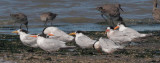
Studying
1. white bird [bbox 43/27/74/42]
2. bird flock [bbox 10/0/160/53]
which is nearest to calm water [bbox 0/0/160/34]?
white bird [bbox 43/27/74/42]

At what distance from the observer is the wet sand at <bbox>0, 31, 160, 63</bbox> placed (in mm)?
7918

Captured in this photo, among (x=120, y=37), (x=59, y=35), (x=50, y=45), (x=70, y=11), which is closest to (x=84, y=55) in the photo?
(x=50, y=45)

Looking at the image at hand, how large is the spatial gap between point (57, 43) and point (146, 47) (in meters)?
2.53

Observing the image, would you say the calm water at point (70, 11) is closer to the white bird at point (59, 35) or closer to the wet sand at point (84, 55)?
the white bird at point (59, 35)

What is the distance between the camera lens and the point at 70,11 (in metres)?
20.4

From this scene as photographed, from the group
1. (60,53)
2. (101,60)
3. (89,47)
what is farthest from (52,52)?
(101,60)

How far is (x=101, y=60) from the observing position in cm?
789

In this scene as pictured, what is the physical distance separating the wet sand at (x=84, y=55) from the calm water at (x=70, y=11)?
4.89 meters

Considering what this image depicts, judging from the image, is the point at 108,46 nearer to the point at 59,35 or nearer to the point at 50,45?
the point at 50,45

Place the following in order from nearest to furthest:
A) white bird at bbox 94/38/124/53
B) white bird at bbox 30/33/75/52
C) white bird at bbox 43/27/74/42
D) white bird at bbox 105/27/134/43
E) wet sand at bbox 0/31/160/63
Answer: wet sand at bbox 0/31/160/63 < white bird at bbox 94/38/124/53 < white bird at bbox 30/33/75/52 < white bird at bbox 105/27/134/43 < white bird at bbox 43/27/74/42

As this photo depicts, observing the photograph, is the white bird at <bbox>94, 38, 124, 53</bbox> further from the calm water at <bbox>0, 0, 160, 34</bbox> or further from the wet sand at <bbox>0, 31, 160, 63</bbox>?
the calm water at <bbox>0, 0, 160, 34</bbox>

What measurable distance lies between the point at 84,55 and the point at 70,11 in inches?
467

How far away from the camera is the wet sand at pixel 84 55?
7.92 metres

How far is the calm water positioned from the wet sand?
4887mm
